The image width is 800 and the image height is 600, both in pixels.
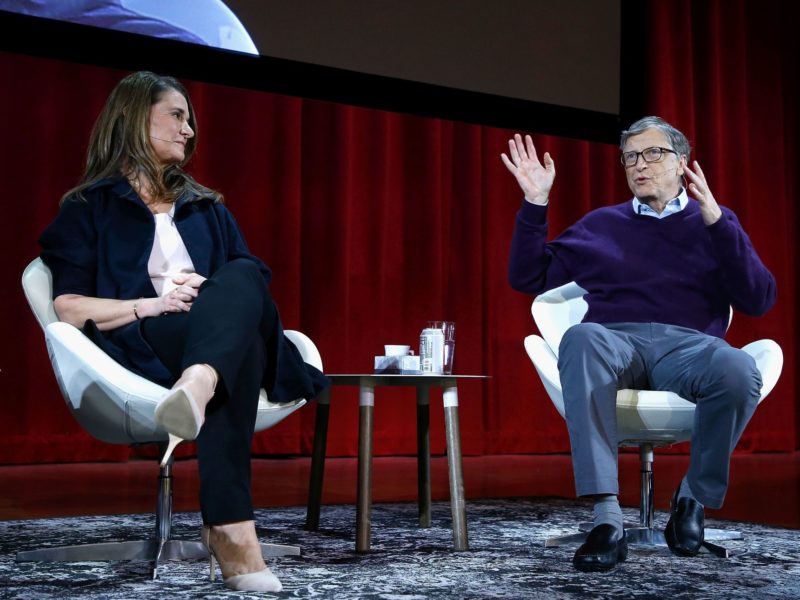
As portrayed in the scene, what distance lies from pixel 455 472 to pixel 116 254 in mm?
869

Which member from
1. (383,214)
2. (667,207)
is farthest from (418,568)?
(383,214)

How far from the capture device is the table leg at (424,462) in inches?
97.1

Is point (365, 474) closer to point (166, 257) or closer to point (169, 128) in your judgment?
point (166, 257)

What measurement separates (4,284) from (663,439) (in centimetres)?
295

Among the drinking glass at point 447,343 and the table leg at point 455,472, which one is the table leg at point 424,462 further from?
the table leg at point 455,472

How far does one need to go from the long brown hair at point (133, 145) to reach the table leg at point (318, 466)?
0.68m

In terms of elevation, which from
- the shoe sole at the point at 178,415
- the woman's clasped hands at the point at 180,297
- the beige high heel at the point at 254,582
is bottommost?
the beige high heel at the point at 254,582

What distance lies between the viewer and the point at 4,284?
3.95 m

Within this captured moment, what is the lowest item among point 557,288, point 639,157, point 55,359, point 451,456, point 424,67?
point 451,456

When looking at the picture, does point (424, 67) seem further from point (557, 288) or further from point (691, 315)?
point (691, 315)

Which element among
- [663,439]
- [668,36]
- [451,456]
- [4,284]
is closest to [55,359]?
[451,456]

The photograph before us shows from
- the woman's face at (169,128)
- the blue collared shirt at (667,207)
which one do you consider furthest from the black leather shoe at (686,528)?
the woman's face at (169,128)

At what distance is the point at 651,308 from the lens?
7.50 feet

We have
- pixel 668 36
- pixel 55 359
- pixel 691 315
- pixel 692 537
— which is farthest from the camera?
pixel 668 36
